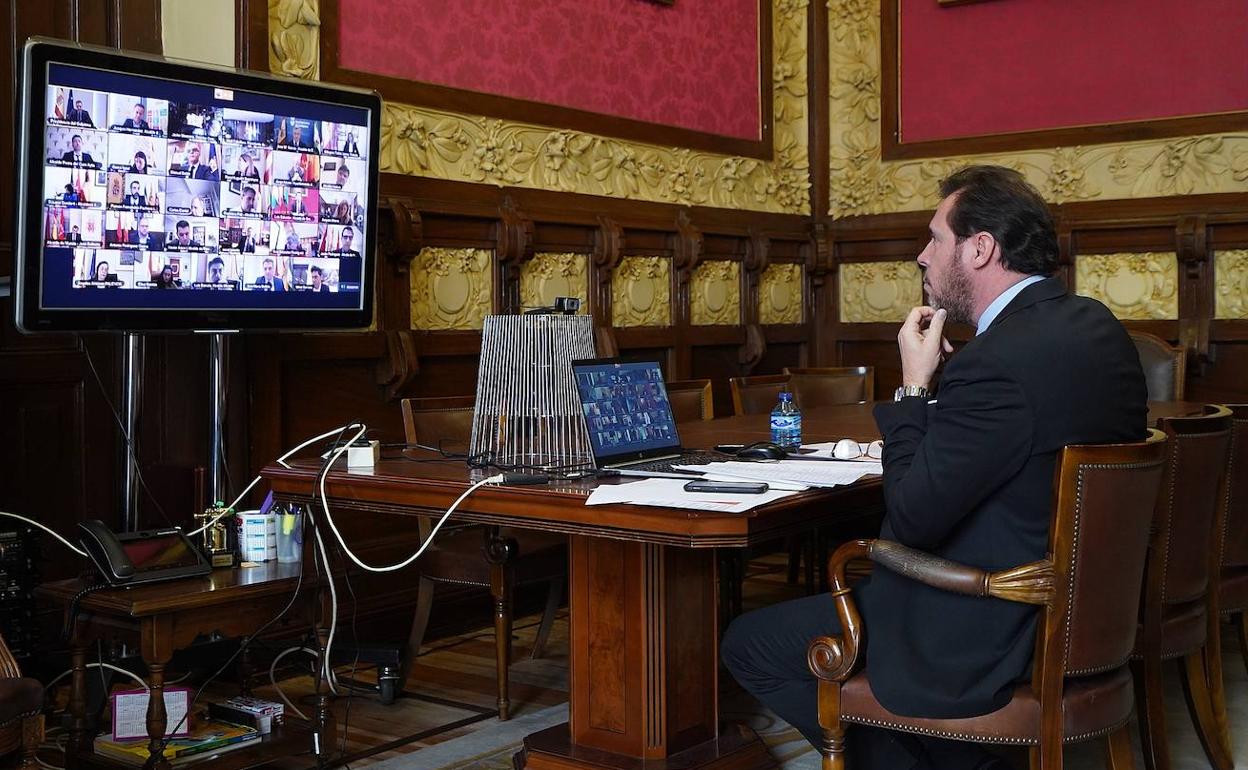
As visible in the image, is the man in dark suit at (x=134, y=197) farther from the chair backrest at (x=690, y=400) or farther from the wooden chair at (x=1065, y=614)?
the wooden chair at (x=1065, y=614)

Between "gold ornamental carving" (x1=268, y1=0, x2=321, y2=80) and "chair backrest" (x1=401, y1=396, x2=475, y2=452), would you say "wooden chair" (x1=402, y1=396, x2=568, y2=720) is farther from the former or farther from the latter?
"gold ornamental carving" (x1=268, y1=0, x2=321, y2=80)

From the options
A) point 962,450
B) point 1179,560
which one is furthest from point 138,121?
point 1179,560

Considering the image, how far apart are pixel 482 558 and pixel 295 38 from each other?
2.00m

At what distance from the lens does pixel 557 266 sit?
6020 mm

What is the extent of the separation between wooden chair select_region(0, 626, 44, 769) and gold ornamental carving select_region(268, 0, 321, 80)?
2622 millimetres

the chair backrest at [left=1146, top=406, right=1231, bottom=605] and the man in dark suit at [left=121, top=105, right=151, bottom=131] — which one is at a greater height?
the man in dark suit at [left=121, top=105, right=151, bottom=131]

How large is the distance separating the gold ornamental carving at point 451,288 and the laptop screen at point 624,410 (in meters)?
2.00

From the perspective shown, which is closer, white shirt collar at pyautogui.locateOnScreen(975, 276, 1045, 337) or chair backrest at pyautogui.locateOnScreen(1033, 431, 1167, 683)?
chair backrest at pyautogui.locateOnScreen(1033, 431, 1167, 683)

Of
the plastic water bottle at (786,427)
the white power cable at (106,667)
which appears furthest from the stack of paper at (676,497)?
the white power cable at (106,667)

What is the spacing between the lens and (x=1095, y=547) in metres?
2.51

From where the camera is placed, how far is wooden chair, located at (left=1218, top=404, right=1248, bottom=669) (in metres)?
3.59

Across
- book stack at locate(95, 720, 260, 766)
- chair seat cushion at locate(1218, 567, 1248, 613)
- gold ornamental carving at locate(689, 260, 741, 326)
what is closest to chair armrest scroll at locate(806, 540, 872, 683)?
chair seat cushion at locate(1218, 567, 1248, 613)

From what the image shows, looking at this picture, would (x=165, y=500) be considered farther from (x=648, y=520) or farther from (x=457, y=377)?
(x=648, y=520)

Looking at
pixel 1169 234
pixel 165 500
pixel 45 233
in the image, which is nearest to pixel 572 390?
pixel 45 233
